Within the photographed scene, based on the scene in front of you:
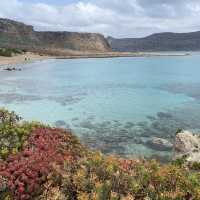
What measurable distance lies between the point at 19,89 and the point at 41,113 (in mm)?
20995

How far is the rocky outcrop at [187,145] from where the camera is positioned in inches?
860

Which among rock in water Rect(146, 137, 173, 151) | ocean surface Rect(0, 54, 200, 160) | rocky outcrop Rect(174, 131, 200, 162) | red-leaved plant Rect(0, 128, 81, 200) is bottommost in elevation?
ocean surface Rect(0, 54, 200, 160)

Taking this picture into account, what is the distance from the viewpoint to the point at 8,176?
1154cm

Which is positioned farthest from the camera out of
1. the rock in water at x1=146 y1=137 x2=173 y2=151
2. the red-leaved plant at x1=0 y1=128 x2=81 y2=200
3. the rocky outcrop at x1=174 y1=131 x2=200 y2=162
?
the rock in water at x1=146 y1=137 x2=173 y2=151

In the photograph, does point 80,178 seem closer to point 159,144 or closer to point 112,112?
point 159,144

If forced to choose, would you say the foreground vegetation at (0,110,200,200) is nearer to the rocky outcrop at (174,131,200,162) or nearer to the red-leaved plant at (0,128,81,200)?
the red-leaved plant at (0,128,81,200)

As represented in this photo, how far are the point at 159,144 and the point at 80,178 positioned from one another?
1608cm

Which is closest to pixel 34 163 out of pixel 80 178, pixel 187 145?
pixel 80 178

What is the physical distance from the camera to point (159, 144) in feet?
84.6

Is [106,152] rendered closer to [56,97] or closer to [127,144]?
[127,144]

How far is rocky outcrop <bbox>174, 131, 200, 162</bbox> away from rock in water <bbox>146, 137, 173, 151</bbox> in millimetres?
1273

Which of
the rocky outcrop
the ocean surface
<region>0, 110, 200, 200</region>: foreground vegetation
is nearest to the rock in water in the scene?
the ocean surface

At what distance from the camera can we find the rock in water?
25.1m

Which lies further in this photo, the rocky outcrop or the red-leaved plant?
the rocky outcrop
